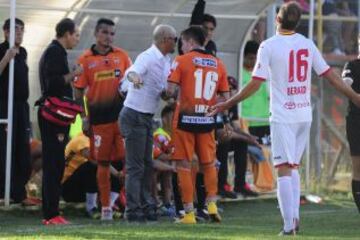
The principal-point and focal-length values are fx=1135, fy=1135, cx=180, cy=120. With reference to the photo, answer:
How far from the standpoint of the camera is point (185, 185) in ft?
40.5

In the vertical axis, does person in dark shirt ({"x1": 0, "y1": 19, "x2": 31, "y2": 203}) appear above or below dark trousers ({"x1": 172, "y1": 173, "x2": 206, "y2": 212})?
above

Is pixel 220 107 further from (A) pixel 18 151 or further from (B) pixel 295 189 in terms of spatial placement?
(A) pixel 18 151

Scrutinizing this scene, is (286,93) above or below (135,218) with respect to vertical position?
above

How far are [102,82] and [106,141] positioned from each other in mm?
680

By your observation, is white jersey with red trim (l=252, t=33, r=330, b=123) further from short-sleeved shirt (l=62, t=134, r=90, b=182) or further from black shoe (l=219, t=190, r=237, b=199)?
black shoe (l=219, t=190, r=237, b=199)

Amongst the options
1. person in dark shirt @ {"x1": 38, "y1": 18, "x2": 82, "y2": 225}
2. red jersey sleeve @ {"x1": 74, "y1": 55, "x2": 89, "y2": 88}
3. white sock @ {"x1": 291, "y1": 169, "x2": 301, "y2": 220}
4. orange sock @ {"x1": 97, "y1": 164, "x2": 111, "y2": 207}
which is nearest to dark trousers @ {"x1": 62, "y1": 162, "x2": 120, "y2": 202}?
orange sock @ {"x1": 97, "y1": 164, "x2": 111, "y2": 207}

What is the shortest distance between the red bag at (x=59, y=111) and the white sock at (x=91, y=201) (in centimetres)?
181

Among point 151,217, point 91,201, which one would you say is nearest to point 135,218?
point 151,217

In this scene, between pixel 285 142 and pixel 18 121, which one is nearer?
pixel 285 142

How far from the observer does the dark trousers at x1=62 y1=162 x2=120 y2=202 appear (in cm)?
1395

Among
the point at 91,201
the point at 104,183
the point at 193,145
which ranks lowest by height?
the point at 91,201

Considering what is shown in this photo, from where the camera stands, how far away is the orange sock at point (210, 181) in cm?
1228

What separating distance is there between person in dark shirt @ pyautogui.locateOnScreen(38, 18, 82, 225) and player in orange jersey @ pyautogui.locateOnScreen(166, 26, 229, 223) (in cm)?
115

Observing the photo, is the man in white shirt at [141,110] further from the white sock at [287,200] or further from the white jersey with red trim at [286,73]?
the white sock at [287,200]
